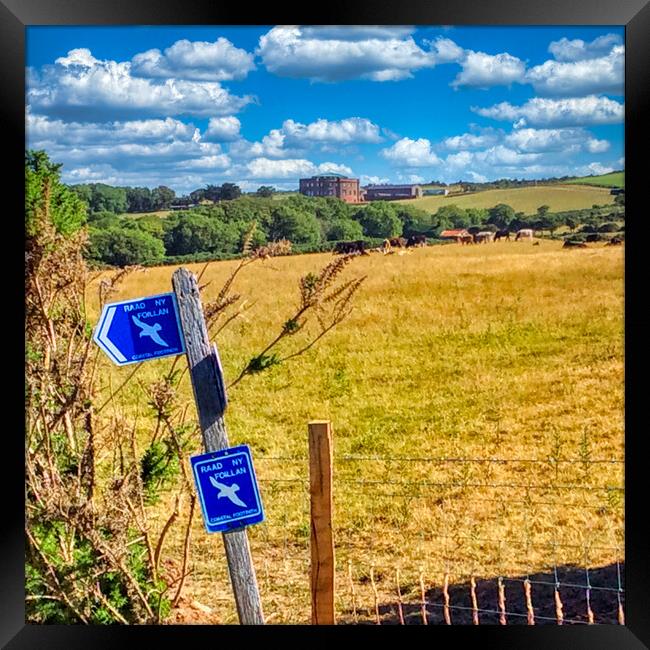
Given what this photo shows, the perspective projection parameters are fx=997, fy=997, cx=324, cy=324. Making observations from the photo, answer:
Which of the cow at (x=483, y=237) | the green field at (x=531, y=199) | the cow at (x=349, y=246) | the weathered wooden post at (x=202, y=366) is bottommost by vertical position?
the weathered wooden post at (x=202, y=366)

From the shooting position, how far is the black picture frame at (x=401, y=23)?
3.39 meters

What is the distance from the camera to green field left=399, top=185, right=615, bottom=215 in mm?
16234

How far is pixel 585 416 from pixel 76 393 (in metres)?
7.56

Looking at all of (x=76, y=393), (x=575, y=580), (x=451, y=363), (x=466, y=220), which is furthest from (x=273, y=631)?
(x=466, y=220)

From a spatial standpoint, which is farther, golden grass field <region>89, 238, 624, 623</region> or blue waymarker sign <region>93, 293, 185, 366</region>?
golden grass field <region>89, 238, 624, 623</region>

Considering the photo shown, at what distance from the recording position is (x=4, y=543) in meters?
3.49

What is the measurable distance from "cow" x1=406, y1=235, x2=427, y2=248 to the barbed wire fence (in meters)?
9.23

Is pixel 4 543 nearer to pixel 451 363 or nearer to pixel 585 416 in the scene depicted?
pixel 585 416

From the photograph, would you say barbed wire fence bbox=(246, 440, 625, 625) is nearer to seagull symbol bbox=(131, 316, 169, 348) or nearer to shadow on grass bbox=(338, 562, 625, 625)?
shadow on grass bbox=(338, 562, 625, 625)

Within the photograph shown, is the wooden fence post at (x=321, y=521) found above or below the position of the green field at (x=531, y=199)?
below

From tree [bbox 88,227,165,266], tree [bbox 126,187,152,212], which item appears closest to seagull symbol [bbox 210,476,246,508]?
tree [bbox 88,227,165,266]

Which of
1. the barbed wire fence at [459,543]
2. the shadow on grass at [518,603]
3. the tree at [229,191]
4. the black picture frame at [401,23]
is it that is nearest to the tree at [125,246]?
the tree at [229,191]

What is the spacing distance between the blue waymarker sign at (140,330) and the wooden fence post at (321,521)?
1.82 feet

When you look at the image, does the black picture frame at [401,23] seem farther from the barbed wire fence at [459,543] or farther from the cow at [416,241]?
the cow at [416,241]
